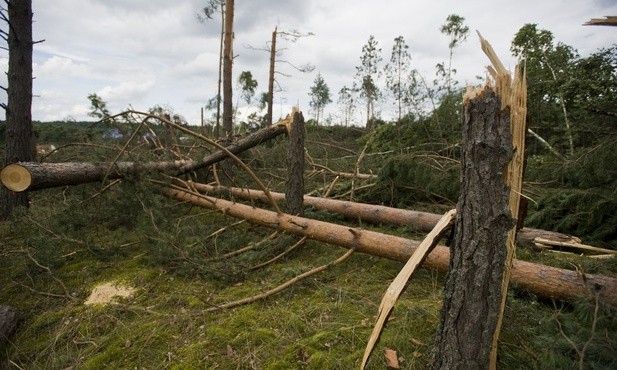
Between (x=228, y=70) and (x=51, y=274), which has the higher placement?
(x=228, y=70)

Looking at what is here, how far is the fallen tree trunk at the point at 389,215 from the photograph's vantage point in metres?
3.80

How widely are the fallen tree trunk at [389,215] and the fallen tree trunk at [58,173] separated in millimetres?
1353

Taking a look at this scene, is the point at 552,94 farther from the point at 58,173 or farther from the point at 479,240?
the point at 58,173

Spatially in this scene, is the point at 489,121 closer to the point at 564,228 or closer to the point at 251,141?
the point at 564,228

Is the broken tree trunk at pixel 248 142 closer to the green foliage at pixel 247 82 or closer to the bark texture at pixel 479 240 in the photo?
the bark texture at pixel 479 240

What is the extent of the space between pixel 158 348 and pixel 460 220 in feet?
7.41

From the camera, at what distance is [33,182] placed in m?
3.53

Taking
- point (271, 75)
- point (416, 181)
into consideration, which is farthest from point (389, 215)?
point (271, 75)

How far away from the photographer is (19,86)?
573 centimetres

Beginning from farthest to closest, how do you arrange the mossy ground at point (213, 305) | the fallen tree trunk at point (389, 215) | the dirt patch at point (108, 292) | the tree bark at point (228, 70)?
the tree bark at point (228, 70) < the fallen tree trunk at point (389, 215) < the dirt patch at point (108, 292) < the mossy ground at point (213, 305)

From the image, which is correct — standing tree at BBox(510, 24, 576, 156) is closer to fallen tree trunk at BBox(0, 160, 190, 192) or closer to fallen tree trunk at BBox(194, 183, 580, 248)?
fallen tree trunk at BBox(194, 183, 580, 248)

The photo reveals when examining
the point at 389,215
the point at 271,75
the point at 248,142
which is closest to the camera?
the point at 389,215

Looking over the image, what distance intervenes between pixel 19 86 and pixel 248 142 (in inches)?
168

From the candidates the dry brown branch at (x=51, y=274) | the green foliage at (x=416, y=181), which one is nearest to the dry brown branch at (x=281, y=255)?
the dry brown branch at (x=51, y=274)
